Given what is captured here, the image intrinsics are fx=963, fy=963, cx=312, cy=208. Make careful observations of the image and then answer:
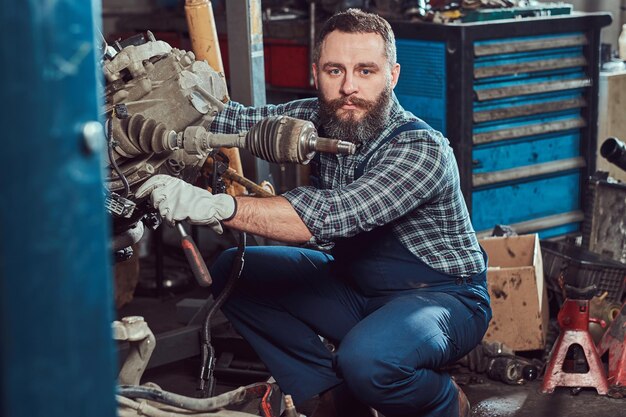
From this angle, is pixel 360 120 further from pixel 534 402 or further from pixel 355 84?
pixel 534 402

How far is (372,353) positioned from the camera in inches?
90.8

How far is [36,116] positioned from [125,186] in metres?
1.08

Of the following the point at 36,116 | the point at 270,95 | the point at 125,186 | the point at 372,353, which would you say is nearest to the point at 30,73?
the point at 36,116

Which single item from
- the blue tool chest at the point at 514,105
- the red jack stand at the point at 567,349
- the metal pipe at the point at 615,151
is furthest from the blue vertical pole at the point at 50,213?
the blue tool chest at the point at 514,105

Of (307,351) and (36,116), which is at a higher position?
(36,116)

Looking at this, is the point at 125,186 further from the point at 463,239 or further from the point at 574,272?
the point at 574,272

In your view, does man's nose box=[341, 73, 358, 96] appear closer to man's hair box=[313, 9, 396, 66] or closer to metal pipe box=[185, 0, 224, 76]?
man's hair box=[313, 9, 396, 66]

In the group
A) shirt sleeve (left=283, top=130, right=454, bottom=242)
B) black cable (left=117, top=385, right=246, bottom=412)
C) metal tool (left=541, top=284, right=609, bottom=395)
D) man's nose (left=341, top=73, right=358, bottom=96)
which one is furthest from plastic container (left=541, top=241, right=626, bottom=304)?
black cable (left=117, top=385, right=246, bottom=412)

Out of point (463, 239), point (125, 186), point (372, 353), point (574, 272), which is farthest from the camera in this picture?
point (574, 272)

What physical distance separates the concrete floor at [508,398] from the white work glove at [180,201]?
976 mm

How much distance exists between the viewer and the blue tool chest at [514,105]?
12.9ft

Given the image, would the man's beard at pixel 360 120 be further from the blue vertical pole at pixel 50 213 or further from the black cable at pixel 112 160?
the blue vertical pole at pixel 50 213

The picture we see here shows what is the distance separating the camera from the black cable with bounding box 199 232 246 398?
255 centimetres

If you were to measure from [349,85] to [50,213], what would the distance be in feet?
4.86
